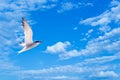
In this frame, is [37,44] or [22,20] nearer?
[22,20]

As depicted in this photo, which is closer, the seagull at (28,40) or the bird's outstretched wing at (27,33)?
the bird's outstretched wing at (27,33)

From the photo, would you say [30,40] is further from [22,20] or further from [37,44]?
[22,20]

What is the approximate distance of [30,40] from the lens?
63.5 m

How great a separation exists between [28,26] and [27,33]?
3201mm

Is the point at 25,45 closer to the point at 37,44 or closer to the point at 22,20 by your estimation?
the point at 37,44

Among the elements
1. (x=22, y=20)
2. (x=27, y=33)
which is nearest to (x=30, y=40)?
(x=27, y=33)

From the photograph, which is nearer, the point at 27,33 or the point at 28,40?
the point at 27,33

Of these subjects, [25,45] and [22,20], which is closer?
[22,20]

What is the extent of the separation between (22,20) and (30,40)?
7.60 metres

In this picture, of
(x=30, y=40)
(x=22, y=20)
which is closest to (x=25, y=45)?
(x=30, y=40)

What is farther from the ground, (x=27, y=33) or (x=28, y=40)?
(x=27, y=33)

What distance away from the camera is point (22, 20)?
57.1 m

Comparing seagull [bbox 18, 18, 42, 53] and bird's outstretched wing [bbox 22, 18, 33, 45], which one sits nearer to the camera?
bird's outstretched wing [bbox 22, 18, 33, 45]

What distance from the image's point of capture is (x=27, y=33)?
205ft
